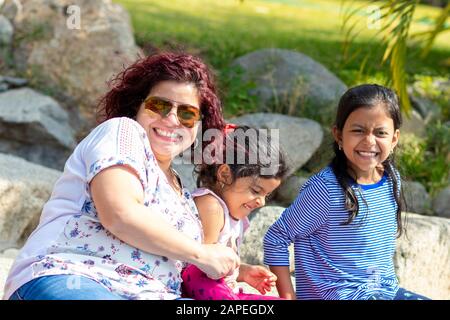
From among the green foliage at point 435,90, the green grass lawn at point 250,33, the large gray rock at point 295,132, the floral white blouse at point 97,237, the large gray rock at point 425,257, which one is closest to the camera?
the floral white blouse at point 97,237

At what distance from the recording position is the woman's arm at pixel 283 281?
310 centimetres

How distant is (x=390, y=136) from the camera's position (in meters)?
3.12

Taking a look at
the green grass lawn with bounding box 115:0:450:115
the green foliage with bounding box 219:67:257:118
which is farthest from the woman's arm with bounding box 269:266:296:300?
the green foliage with bounding box 219:67:257:118

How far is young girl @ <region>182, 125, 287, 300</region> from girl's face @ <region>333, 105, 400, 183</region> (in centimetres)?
29

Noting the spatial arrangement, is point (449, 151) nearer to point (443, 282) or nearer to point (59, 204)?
point (443, 282)

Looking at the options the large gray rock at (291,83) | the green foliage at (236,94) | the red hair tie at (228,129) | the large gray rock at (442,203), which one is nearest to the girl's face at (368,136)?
the red hair tie at (228,129)

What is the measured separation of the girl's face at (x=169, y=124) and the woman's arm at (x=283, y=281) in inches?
24.6

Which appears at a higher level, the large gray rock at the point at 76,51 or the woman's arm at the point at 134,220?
the woman's arm at the point at 134,220

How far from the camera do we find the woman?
249cm

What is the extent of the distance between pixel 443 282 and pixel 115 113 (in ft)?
7.62

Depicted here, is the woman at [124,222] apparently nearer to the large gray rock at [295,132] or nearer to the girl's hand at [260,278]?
the girl's hand at [260,278]

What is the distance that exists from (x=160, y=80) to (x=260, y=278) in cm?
Answer: 79
